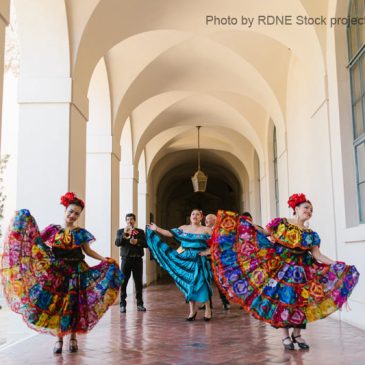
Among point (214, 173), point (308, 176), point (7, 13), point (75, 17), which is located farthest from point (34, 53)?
point (214, 173)

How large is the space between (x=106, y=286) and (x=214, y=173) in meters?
23.9

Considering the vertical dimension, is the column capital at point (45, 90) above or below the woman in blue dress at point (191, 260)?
above

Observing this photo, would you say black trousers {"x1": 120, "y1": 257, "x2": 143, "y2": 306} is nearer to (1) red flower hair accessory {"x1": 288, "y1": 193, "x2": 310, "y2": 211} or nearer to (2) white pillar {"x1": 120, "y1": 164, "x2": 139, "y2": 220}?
(1) red flower hair accessory {"x1": 288, "y1": 193, "x2": 310, "y2": 211}

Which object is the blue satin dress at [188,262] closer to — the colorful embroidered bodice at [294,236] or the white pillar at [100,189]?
the colorful embroidered bodice at [294,236]

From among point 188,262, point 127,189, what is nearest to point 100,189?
point 127,189

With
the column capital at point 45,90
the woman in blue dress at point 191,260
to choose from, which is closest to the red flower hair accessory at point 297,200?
the woman in blue dress at point 191,260

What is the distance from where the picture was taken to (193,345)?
17.5 feet

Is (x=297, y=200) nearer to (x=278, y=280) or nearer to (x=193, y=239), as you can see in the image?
(x=278, y=280)

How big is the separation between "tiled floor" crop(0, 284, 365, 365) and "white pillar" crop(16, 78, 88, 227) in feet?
6.40

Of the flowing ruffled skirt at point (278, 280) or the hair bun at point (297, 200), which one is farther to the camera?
the hair bun at point (297, 200)

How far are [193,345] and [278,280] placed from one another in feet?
3.99

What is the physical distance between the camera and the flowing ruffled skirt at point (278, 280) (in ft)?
15.7

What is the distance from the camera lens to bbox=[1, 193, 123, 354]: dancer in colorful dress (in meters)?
4.72

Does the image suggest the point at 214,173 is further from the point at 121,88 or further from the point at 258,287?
the point at 258,287
